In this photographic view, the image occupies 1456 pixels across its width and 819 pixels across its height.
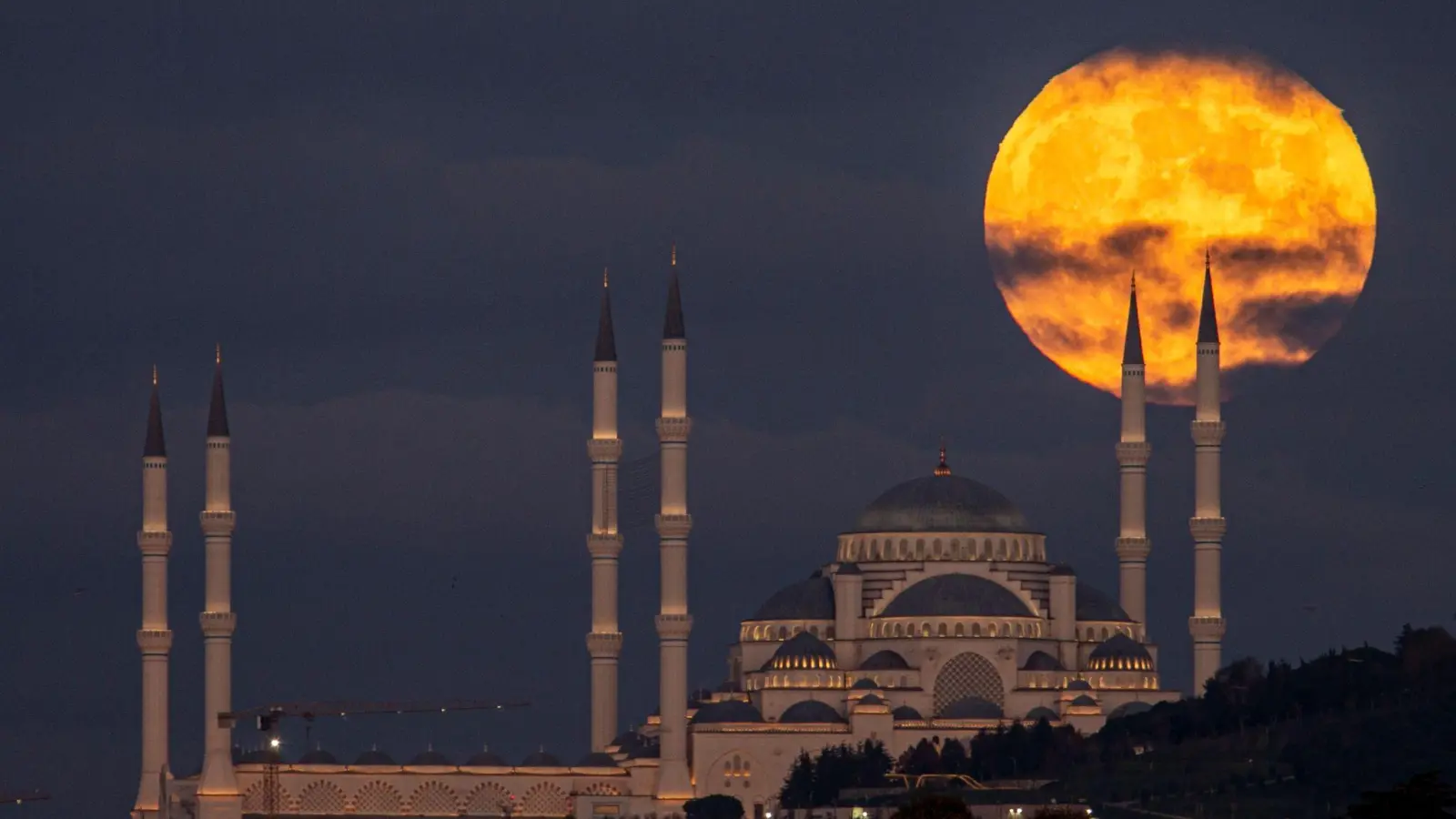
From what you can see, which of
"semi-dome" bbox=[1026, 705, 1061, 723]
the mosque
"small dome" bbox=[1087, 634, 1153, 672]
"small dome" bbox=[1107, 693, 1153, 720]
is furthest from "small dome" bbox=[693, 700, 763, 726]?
"small dome" bbox=[1087, 634, 1153, 672]

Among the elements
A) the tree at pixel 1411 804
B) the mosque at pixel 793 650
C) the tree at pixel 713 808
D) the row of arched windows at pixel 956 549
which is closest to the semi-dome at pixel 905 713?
the mosque at pixel 793 650

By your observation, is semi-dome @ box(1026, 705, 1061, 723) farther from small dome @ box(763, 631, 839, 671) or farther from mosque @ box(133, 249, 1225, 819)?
small dome @ box(763, 631, 839, 671)

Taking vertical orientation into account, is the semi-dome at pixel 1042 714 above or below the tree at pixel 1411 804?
above

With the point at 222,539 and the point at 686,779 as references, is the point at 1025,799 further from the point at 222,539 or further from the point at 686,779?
the point at 222,539

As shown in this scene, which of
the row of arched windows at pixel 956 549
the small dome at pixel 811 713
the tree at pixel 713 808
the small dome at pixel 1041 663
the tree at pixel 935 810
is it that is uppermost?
the row of arched windows at pixel 956 549

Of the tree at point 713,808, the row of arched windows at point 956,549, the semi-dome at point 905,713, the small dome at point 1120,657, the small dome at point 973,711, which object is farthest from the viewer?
the row of arched windows at point 956,549

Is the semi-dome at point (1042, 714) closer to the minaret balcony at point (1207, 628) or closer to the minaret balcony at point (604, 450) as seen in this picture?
the minaret balcony at point (1207, 628)

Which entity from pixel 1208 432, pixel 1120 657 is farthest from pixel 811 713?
pixel 1208 432
